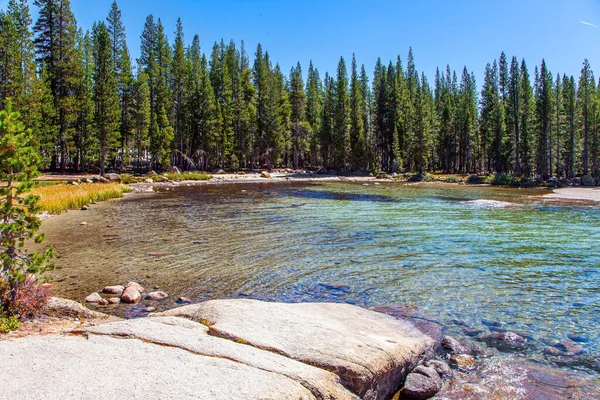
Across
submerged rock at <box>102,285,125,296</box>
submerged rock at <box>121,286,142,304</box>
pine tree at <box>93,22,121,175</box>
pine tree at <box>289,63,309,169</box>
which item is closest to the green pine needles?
submerged rock at <box>121,286,142,304</box>

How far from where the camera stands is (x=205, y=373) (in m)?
4.09

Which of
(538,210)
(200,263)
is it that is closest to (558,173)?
(538,210)

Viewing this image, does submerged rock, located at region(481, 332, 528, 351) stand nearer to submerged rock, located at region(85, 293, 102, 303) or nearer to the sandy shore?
submerged rock, located at region(85, 293, 102, 303)

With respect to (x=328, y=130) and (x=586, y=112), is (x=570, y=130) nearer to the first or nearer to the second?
(x=586, y=112)

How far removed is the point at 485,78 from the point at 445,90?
9.93 metres

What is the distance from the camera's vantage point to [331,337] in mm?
5637

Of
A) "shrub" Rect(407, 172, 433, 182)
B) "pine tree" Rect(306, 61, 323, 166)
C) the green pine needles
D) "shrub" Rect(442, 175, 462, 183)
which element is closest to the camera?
the green pine needles

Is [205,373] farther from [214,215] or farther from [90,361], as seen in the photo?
[214,215]

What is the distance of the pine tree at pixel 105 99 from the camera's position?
55938 mm

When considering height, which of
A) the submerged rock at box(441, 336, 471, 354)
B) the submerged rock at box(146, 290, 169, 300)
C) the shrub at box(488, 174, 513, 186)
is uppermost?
the shrub at box(488, 174, 513, 186)

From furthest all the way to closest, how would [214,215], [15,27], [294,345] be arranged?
[15,27] < [214,215] < [294,345]

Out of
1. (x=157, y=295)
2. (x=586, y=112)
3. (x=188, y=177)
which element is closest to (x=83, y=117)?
(x=188, y=177)

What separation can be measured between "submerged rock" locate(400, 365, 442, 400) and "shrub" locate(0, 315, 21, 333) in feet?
19.4

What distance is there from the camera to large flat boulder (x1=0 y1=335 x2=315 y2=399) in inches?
145
